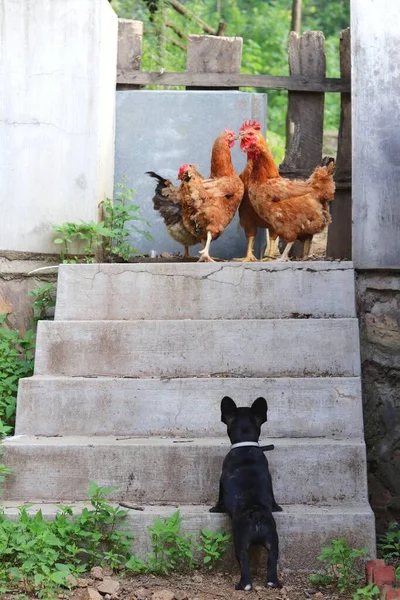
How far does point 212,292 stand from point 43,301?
3.84 feet

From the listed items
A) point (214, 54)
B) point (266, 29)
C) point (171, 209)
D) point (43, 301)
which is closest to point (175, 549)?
point (43, 301)

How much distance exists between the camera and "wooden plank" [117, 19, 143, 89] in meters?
6.57

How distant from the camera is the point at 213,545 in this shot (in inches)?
151

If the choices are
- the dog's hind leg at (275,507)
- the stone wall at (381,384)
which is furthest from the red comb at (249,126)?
the dog's hind leg at (275,507)

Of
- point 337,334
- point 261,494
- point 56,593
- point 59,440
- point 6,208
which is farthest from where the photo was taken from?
point 6,208

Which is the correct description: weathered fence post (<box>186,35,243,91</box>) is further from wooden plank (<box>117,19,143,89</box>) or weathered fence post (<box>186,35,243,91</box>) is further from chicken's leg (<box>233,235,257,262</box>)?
chicken's leg (<box>233,235,257,262</box>)

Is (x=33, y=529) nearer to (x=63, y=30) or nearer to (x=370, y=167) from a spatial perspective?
(x=370, y=167)

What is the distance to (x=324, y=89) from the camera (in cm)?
652

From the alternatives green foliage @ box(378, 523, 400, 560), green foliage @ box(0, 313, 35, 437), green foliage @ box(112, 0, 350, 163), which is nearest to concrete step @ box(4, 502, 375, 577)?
green foliage @ box(378, 523, 400, 560)

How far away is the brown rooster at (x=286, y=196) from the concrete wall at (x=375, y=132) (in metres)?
0.25

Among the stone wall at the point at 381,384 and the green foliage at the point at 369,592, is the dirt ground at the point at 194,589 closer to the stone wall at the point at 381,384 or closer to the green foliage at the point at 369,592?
the green foliage at the point at 369,592

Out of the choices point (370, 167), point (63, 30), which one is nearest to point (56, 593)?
point (370, 167)

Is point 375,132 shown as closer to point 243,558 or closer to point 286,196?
point 286,196

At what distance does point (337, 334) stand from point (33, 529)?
81.0 inches
